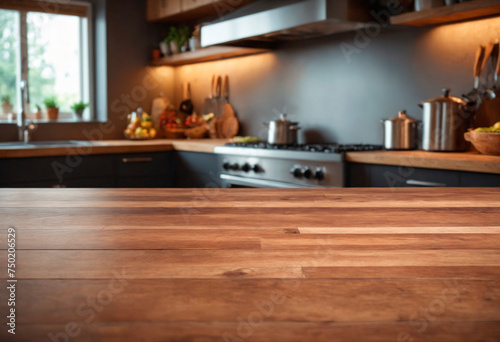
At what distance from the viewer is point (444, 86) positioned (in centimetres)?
290

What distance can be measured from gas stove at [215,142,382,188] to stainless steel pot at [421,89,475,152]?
1.10ft

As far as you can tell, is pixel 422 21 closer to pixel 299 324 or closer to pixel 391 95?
pixel 391 95

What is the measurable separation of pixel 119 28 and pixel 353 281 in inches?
165

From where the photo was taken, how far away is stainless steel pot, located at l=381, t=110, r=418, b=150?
2.80 m

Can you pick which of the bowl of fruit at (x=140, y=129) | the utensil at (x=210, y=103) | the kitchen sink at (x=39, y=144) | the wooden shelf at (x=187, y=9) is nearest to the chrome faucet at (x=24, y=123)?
the kitchen sink at (x=39, y=144)

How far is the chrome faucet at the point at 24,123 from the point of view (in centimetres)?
402

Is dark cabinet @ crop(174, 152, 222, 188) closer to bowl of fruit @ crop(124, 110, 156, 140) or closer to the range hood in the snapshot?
bowl of fruit @ crop(124, 110, 156, 140)

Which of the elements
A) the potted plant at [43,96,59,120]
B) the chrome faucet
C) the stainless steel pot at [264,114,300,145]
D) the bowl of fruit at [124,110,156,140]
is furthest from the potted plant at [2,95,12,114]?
the stainless steel pot at [264,114,300,145]

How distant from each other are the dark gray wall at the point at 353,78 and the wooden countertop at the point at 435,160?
0.48m

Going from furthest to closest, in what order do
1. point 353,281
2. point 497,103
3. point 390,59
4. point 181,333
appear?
point 390,59
point 497,103
point 353,281
point 181,333

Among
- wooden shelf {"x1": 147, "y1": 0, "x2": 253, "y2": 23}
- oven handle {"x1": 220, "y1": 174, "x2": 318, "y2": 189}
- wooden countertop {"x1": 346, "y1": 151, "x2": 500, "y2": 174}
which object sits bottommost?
oven handle {"x1": 220, "y1": 174, "x2": 318, "y2": 189}

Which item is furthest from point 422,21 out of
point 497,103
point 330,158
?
point 330,158

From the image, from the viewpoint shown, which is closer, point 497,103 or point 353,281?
point 353,281

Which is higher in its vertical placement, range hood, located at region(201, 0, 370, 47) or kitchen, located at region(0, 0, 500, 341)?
range hood, located at region(201, 0, 370, 47)
